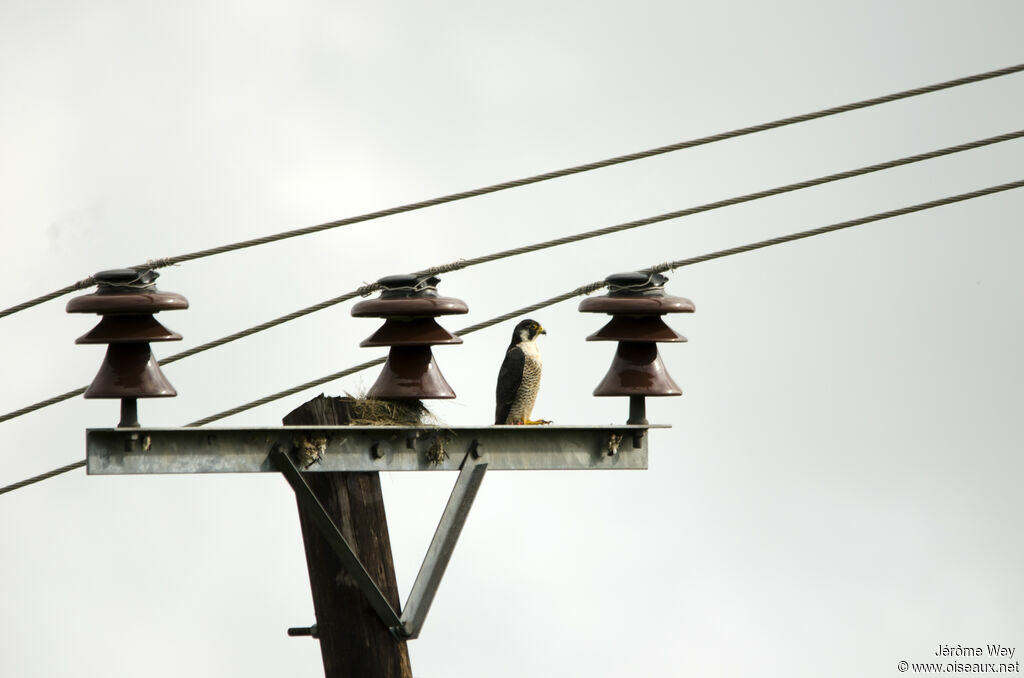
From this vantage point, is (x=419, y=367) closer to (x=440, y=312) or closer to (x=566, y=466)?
(x=440, y=312)

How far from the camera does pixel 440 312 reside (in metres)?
7.21

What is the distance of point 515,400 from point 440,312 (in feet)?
9.09

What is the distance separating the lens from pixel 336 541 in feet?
23.7

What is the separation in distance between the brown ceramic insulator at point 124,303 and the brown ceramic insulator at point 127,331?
3.7 inches

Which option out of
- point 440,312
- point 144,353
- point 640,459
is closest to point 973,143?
point 640,459

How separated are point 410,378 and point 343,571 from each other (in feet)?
3.32

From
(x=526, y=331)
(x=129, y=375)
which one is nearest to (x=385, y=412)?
(x=129, y=375)

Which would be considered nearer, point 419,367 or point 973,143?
point 419,367

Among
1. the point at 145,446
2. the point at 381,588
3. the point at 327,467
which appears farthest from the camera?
the point at 381,588

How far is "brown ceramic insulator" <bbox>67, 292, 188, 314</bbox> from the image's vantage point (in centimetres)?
652

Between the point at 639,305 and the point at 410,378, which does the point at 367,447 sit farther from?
the point at 639,305

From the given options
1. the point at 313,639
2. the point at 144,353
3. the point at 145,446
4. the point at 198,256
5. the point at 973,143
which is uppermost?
the point at 973,143

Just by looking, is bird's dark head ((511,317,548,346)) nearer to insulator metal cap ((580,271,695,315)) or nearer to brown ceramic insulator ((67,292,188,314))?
insulator metal cap ((580,271,695,315))

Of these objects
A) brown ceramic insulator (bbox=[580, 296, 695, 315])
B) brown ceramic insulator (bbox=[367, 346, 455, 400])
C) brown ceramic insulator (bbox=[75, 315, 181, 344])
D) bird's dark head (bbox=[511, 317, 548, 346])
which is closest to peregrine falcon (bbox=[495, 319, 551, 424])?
bird's dark head (bbox=[511, 317, 548, 346])
